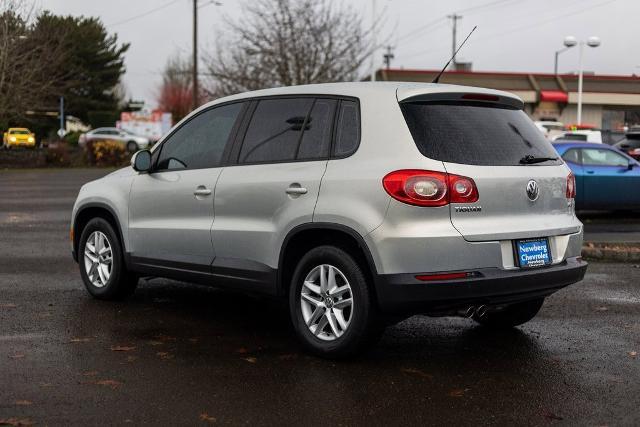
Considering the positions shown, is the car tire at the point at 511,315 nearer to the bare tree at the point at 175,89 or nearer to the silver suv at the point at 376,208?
the silver suv at the point at 376,208

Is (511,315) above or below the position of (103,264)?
below

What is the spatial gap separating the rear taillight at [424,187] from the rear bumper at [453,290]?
1.50 ft

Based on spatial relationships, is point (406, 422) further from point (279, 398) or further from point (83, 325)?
point (83, 325)

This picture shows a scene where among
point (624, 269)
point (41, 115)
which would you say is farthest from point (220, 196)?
point (41, 115)

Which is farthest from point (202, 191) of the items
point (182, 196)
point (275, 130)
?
point (275, 130)

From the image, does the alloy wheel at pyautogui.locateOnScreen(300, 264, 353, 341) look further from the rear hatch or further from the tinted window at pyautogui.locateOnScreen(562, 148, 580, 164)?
the tinted window at pyautogui.locateOnScreen(562, 148, 580, 164)

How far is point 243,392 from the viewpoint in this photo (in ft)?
16.7

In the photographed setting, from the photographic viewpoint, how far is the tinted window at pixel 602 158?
1603 cm

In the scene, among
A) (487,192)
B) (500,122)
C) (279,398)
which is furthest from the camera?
(500,122)

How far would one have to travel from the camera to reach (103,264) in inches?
314

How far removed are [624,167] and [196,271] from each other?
11241 millimetres

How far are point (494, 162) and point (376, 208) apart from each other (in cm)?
85

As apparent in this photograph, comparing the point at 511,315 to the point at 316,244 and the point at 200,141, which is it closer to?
the point at 316,244

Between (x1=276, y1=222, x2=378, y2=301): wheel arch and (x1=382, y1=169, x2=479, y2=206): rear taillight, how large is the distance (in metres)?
0.37
